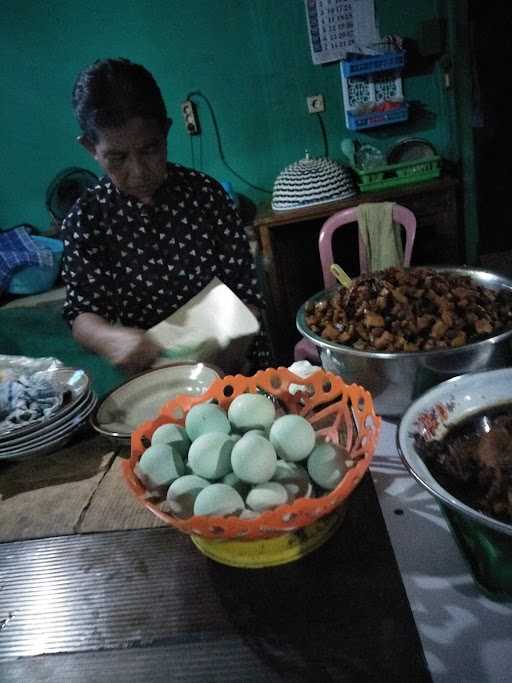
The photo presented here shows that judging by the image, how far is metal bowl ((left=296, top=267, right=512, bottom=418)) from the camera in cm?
84

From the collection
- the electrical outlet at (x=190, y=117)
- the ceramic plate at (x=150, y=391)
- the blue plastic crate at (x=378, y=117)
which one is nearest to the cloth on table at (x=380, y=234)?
the blue plastic crate at (x=378, y=117)

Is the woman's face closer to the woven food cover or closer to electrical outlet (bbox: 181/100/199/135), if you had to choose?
the woven food cover

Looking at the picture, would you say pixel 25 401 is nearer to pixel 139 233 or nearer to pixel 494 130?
pixel 139 233

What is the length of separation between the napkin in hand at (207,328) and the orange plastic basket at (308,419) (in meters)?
0.25

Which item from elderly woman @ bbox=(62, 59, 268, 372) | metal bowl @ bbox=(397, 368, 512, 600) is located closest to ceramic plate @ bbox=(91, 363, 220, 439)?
elderly woman @ bbox=(62, 59, 268, 372)

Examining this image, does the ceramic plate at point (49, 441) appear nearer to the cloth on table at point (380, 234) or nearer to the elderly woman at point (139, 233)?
the elderly woman at point (139, 233)

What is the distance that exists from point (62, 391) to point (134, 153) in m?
0.69

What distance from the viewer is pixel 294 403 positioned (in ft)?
2.77

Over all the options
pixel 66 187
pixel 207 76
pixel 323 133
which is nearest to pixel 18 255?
pixel 66 187

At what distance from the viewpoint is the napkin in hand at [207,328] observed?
1.19 m

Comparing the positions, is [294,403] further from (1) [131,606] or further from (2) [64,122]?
(2) [64,122]

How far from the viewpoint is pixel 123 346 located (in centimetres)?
121

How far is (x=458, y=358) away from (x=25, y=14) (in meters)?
3.38

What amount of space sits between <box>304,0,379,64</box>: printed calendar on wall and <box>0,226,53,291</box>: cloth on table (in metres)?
2.08
